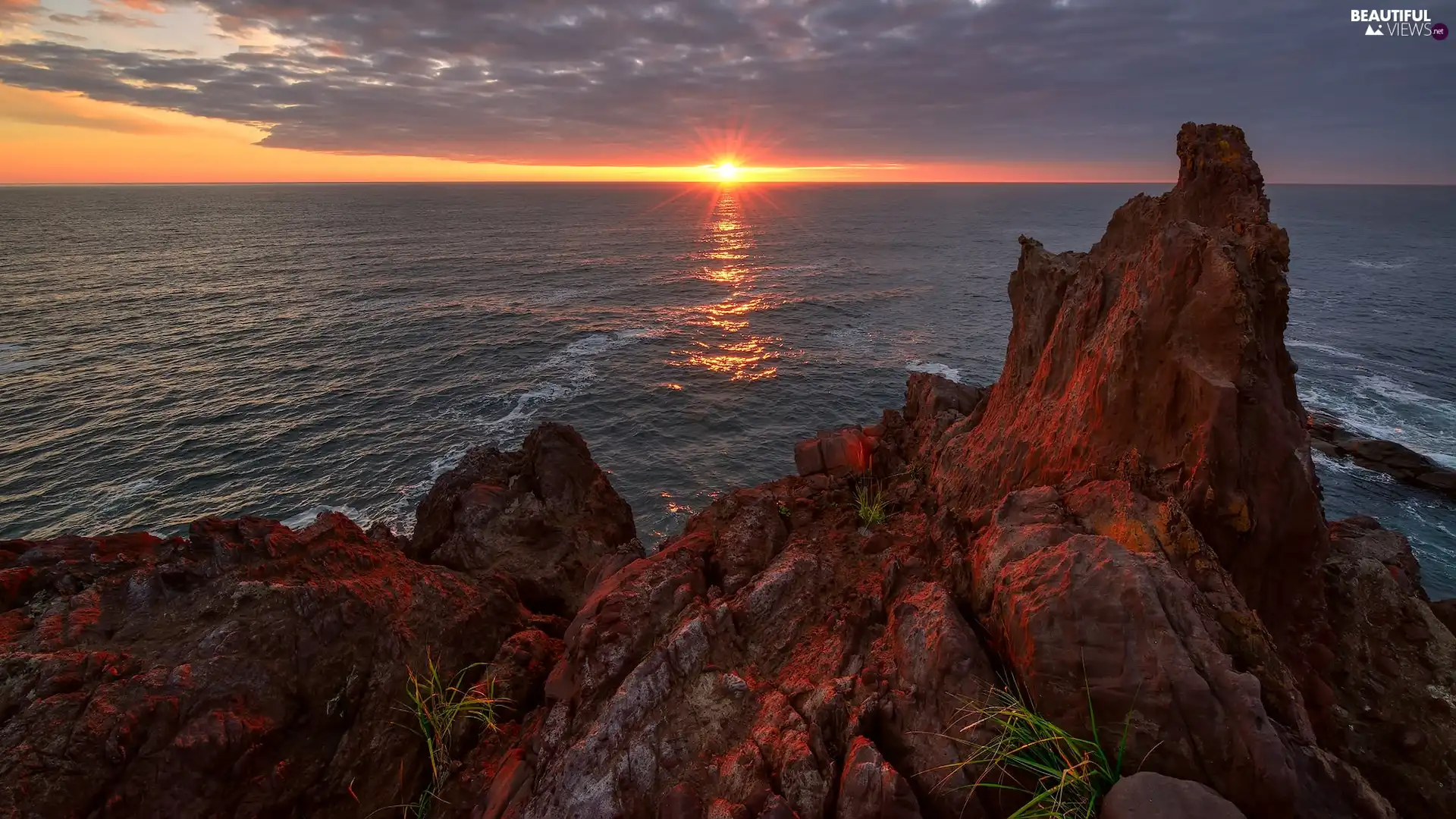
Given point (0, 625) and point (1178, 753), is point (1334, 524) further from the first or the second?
point (0, 625)

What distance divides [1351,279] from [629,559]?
5730 inches

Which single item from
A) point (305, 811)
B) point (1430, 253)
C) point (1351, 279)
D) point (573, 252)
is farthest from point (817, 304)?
point (1430, 253)

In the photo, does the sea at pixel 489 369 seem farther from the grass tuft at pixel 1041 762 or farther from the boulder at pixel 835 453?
the grass tuft at pixel 1041 762

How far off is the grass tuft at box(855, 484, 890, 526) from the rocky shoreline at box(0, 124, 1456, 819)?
245 mm

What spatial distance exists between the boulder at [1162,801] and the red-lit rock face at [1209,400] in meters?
5.75

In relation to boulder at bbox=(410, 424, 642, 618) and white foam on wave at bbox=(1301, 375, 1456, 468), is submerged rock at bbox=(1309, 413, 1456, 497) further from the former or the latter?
boulder at bbox=(410, 424, 642, 618)

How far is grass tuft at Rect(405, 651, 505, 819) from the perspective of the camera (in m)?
11.4

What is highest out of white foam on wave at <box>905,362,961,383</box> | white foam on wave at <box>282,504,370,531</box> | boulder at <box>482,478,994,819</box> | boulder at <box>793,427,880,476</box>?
boulder at <box>482,478,994,819</box>

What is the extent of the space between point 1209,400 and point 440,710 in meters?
16.2

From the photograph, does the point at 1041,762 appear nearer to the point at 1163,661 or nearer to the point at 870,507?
the point at 1163,661

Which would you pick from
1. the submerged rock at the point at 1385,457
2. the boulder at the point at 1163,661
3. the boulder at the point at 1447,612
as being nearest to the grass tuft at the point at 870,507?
the boulder at the point at 1163,661

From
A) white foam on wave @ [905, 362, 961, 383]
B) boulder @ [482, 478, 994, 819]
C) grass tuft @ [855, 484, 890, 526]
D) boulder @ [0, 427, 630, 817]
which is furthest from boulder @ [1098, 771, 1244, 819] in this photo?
white foam on wave @ [905, 362, 961, 383]

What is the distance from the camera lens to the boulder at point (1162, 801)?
21.9 feet

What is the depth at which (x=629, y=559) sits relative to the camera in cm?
1867
